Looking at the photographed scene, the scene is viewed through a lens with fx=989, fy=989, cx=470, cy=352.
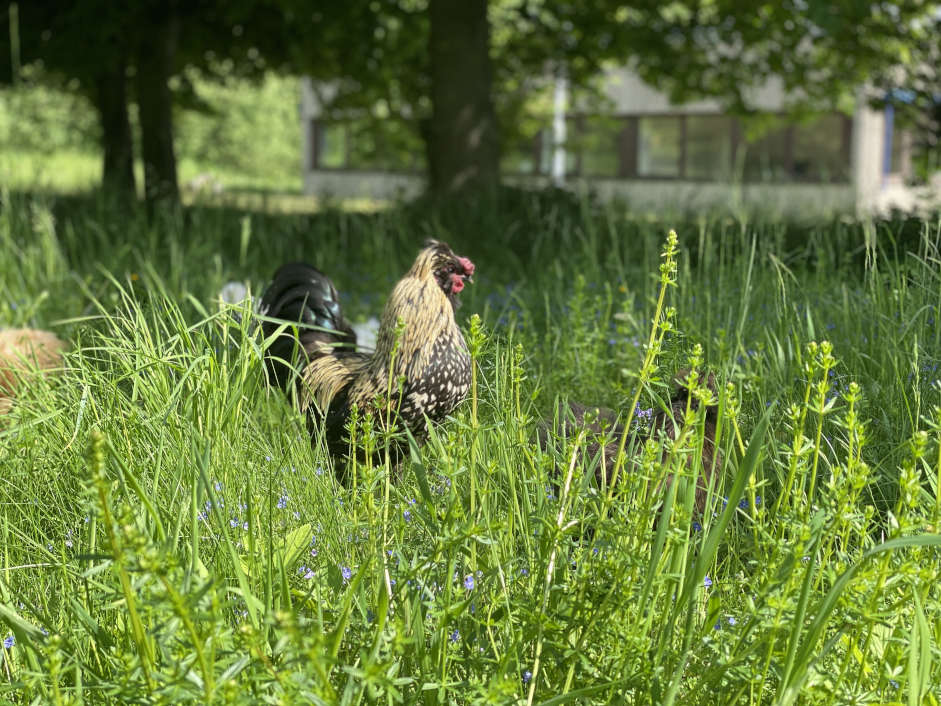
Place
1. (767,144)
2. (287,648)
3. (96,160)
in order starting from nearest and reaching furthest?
1. (287,648)
2. (767,144)
3. (96,160)

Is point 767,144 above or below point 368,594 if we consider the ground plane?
above

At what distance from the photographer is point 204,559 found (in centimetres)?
221

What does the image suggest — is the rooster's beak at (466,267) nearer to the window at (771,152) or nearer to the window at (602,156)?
the window at (771,152)

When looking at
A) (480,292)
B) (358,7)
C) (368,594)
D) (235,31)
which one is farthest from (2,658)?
(235,31)

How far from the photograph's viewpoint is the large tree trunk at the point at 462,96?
10023mm

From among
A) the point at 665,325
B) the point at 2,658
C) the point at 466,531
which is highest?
the point at 665,325

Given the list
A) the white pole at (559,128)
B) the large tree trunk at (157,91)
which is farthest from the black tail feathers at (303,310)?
the white pole at (559,128)

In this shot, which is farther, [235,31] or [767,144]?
[767,144]

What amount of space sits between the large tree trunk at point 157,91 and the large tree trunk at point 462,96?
379 cm

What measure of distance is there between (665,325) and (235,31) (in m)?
12.6

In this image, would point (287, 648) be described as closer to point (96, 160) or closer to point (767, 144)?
point (767, 144)

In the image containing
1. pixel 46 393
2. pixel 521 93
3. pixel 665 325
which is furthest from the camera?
pixel 521 93

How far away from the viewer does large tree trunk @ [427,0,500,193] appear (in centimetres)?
1002

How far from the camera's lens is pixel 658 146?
27.3 m
